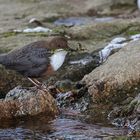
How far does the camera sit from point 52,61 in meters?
7.89

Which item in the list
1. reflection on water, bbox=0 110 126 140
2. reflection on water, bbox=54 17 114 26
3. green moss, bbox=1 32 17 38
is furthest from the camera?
reflection on water, bbox=54 17 114 26

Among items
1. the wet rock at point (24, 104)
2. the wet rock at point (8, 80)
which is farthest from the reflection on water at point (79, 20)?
the wet rock at point (24, 104)

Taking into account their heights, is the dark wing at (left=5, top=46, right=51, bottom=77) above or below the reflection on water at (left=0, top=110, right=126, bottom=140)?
above

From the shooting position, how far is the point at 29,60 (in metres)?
8.05

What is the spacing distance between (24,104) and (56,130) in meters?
0.55

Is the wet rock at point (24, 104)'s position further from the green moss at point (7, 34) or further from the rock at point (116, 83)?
the green moss at point (7, 34)

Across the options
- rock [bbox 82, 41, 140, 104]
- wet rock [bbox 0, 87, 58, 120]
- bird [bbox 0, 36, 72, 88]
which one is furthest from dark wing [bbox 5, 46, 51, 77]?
rock [bbox 82, 41, 140, 104]

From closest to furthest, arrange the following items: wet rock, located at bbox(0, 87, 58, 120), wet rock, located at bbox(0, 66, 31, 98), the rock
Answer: wet rock, located at bbox(0, 87, 58, 120), the rock, wet rock, located at bbox(0, 66, 31, 98)

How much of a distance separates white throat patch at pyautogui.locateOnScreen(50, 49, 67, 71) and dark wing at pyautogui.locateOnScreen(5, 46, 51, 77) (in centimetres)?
7

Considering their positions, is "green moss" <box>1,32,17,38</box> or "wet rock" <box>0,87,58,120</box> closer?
"wet rock" <box>0,87,58,120</box>

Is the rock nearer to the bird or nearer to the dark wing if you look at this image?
the bird

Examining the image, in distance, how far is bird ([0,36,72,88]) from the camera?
7906 mm

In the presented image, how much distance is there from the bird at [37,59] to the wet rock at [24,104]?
398 mm

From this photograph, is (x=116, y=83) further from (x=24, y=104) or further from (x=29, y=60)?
(x=24, y=104)
